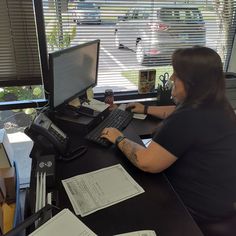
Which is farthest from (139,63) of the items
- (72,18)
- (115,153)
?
(115,153)

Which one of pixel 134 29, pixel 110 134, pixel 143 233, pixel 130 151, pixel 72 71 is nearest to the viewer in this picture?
pixel 143 233

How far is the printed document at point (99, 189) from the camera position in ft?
3.22

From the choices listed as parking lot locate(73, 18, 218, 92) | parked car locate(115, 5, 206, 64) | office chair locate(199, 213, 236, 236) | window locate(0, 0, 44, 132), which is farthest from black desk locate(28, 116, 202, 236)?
parked car locate(115, 5, 206, 64)

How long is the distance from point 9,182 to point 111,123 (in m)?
0.73

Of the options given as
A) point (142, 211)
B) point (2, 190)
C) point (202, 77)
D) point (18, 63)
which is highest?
point (202, 77)

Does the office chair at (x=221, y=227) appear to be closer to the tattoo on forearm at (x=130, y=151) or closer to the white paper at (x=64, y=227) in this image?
the tattoo on forearm at (x=130, y=151)

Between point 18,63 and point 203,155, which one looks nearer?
point 203,155

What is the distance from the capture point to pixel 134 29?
2.01m

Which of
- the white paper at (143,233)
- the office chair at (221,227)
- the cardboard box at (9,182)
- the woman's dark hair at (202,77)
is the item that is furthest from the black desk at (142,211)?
the cardboard box at (9,182)

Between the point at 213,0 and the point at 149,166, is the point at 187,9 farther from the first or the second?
the point at 149,166

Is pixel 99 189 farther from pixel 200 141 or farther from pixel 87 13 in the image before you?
pixel 87 13

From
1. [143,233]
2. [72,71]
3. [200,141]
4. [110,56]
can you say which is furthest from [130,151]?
[110,56]

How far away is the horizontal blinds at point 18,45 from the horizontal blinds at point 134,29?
4.9 inches

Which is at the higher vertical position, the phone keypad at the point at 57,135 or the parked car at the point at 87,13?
the parked car at the point at 87,13
